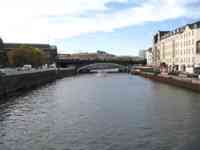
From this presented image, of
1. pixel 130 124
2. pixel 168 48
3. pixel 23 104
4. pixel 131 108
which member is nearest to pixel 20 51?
pixel 168 48

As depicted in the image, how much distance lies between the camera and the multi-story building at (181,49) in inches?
3271

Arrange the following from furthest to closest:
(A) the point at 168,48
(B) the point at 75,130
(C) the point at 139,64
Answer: (C) the point at 139,64 → (A) the point at 168,48 → (B) the point at 75,130

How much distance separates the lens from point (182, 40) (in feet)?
307

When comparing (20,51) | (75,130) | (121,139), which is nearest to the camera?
(121,139)

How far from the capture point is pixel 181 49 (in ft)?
309

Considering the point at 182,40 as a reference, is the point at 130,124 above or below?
below

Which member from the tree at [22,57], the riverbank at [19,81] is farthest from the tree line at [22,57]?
the riverbank at [19,81]

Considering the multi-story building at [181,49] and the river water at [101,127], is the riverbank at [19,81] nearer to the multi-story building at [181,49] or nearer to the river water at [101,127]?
the river water at [101,127]

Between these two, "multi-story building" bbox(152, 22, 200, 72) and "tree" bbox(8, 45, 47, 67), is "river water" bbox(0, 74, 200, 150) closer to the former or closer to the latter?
"multi-story building" bbox(152, 22, 200, 72)

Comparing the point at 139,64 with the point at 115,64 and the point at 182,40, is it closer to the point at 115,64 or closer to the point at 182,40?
the point at 115,64

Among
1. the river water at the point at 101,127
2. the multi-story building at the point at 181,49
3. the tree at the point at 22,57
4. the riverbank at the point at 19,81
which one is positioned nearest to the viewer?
the river water at the point at 101,127

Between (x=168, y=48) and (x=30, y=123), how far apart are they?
8837 centimetres

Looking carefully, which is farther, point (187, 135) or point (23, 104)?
point (23, 104)

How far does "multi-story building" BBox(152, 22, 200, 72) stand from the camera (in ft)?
273
